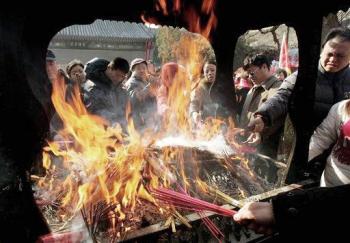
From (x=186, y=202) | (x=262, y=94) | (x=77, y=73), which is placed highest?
(x=77, y=73)

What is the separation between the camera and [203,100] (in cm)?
566

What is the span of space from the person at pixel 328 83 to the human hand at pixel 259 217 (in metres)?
1.94

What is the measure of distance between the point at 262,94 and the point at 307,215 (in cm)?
343

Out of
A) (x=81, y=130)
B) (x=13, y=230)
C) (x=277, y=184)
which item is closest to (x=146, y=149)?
(x=81, y=130)

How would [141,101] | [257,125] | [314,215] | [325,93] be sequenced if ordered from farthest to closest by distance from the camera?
1. [141,101]
2. [325,93]
3. [257,125]
4. [314,215]

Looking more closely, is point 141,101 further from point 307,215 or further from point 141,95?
point 307,215

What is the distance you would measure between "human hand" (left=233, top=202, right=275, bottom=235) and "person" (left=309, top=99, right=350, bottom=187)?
4.68 ft

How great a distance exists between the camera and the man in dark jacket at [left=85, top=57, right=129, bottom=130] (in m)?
5.47

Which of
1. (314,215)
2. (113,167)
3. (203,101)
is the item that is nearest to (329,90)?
(203,101)

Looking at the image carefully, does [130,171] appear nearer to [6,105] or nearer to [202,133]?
[6,105]

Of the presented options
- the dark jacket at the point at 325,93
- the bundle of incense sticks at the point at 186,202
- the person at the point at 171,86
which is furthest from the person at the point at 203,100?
the bundle of incense sticks at the point at 186,202

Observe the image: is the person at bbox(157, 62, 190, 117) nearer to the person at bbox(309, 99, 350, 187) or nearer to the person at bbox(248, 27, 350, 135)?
the person at bbox(248, 27, 350, 135)

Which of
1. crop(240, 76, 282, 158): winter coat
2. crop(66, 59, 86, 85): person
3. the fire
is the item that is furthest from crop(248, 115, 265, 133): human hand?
crop(66, 59, 86, 85): person

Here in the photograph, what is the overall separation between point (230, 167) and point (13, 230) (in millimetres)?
2334
